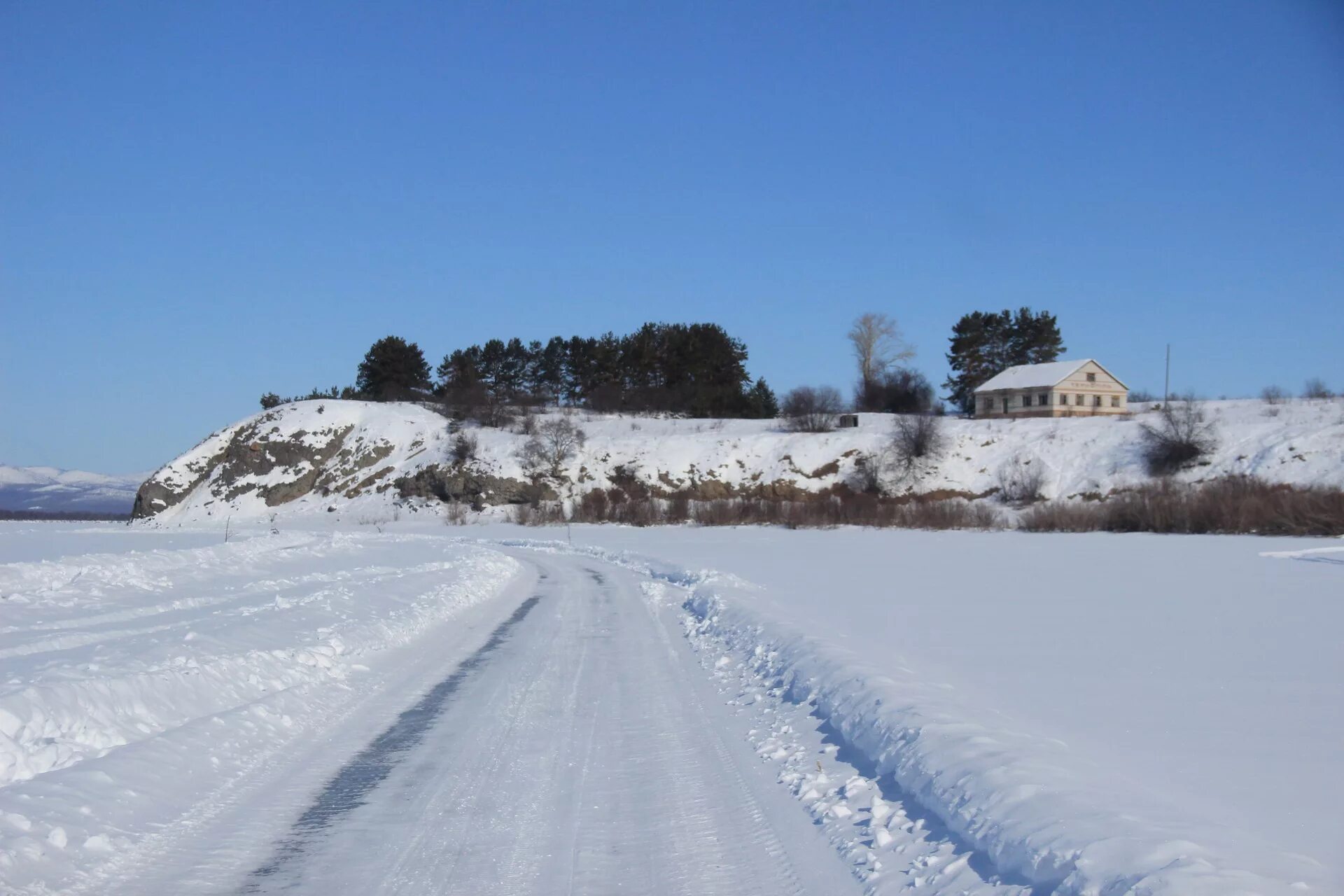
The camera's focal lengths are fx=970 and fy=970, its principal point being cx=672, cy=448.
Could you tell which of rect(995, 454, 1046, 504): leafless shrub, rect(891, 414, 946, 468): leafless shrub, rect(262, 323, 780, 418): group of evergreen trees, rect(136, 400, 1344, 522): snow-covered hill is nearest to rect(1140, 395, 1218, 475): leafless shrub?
rect(136, 400, 1344, 522): snow-covered hill

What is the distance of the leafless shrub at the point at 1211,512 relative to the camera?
3500 centimetres

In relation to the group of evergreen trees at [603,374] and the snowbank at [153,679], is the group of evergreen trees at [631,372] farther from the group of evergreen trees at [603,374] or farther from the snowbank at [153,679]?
the snowbank at [153,679]

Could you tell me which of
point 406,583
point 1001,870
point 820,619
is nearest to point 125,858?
point 1001,870


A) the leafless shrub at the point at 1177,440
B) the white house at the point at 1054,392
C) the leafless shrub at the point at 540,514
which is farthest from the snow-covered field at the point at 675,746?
the white house at the point at 1054,392

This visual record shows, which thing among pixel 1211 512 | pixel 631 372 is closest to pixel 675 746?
pixel 1211 512

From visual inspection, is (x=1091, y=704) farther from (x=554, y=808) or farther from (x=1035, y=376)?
(x=1035, y=376)

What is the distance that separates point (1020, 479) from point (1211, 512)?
63.3 ft

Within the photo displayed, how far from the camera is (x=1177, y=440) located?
55.1 metres

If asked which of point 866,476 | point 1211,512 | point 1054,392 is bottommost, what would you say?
point 1211,512

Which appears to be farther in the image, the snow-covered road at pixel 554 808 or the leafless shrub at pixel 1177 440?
the leafless shrub at pixel 1177 440

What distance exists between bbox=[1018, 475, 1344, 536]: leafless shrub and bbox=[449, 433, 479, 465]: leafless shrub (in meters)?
36.7

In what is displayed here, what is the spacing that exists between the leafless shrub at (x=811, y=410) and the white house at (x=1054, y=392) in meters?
11.5

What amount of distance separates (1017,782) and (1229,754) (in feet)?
7.71

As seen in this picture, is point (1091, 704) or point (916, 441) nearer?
point (1091, 704)
